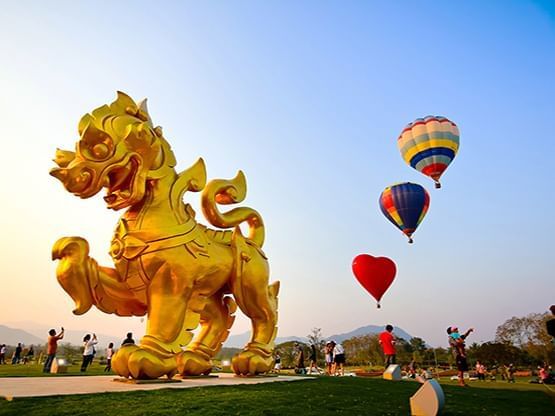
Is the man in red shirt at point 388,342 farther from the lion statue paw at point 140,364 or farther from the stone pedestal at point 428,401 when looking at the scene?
the stone pedestal at point 428,401

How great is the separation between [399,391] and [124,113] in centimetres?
660

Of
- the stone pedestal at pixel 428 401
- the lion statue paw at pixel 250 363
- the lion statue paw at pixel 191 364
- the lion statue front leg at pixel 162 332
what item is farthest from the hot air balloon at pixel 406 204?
the stone pedestal at pixel 428 401

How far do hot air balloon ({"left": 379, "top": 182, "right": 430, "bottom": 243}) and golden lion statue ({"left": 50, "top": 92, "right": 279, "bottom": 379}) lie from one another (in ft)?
49.5

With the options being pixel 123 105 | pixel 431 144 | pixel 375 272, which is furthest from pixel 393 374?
pixel 431 144

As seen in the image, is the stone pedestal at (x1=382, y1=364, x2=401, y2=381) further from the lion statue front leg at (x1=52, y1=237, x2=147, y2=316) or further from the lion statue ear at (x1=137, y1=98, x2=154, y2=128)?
the lion statue ear at (x1=137, y1=98, x2=154, y2=128)

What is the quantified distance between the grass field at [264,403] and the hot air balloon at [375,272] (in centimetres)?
1249

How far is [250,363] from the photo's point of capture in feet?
27.2

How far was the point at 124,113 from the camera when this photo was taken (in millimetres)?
7719

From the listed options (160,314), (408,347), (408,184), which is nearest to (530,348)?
(408,347)

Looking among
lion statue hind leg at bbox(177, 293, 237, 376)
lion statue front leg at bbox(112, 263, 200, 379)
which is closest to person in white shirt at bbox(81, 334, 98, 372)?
lion statue hind leg at bbox(177, 293, 237, 376)

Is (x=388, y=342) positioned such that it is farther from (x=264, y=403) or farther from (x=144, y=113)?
(x=144, y=113)

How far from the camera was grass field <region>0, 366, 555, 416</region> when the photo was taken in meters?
4.36

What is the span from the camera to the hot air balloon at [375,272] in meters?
19.5

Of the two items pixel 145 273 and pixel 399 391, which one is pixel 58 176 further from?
pixel 399 391
